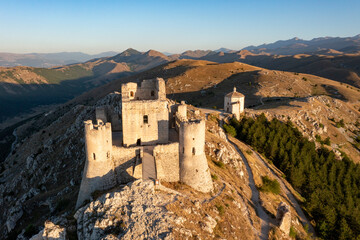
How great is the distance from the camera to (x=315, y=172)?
48.0 m

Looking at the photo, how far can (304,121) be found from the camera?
231ft

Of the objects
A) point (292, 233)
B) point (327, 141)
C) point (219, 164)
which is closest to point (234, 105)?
point (327, 141)

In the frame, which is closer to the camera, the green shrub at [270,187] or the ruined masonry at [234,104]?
the green shrub at [270,187]

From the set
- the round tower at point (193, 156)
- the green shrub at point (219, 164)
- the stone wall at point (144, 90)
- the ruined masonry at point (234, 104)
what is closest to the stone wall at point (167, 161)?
the round tower at point (193, 156)

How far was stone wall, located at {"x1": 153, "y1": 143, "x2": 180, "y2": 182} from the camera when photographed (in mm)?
26156

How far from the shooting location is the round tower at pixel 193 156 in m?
25.9

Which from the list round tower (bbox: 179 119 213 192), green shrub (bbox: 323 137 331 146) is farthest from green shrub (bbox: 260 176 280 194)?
green shrub (bbox: 323 137 331 146)

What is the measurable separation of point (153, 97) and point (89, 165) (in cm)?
1336

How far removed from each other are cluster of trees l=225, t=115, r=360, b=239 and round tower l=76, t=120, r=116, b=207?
29.5m

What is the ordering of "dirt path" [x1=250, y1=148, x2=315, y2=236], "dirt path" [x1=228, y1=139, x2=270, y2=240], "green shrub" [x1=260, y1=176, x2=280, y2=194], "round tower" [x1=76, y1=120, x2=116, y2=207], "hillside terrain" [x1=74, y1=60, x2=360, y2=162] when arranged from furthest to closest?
"hillside terrain" [x1=74, y1=60, x2=360, y2=162]
"green shrub" [x1=260, y1=176, x2=280, y2=194]
"dirt path" [x1=250, y1=148, x2=315, y2=236]
"dirt path" [x1=228, y1=139, x2=270, y2=240]
"round tower" [x1=76, y1=120, x2=116, y2=207]

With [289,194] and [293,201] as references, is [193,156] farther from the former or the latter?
[289,194]

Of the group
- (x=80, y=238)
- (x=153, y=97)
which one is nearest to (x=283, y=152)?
(x=153, y=97)

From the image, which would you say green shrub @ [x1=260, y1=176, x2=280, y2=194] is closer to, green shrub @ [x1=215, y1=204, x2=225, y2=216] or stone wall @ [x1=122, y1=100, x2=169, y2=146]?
green shrub @ [x1=215, y1=204, x2=225, y2=216]

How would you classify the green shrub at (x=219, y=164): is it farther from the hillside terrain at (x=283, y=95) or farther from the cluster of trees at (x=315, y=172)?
the hillside terrain at (x=283, y=95)
